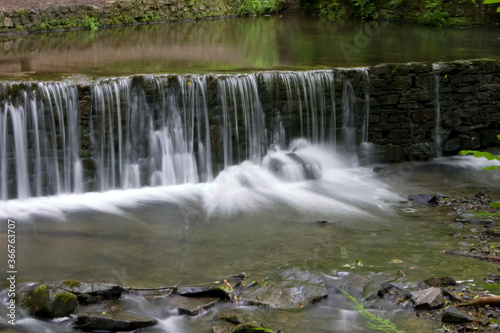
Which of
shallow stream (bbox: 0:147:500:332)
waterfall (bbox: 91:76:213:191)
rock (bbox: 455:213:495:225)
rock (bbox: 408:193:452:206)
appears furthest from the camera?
waterfall (bbox: 91:76:213:191)

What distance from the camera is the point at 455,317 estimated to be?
16.4 ft

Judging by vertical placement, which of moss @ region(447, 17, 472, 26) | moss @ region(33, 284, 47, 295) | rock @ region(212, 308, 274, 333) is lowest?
rock @ region(212, 308, 274, 333)

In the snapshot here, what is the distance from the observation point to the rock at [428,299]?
5398 mm

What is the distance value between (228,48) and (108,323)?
32.8ft

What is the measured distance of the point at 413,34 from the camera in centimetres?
1767

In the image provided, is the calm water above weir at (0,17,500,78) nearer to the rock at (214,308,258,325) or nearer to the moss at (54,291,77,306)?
the moss at (54,291,77,306)

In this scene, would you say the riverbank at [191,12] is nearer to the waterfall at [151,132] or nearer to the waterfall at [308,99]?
the waterfall at [151,132]

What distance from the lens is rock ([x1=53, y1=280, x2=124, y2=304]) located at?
5.80 m

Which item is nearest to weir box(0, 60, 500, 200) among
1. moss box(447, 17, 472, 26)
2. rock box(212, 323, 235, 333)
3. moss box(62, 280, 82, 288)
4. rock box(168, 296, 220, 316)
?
moss box(62, 280, 82, 288)

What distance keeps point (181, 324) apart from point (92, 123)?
4536 mm

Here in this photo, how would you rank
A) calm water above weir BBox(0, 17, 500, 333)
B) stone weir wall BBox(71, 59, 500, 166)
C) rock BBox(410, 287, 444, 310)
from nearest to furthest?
rock BBox(410, 287, 444, 310), calm water above weir BBox(0, 17, 500, 333), stone weir wall BBox(71, 59, 500, 166)

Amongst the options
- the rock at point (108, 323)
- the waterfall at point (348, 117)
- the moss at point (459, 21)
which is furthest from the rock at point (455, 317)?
the moss at point (459, 21)

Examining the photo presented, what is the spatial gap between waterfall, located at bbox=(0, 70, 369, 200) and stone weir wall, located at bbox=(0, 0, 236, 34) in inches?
335

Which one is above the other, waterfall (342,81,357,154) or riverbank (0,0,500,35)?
riverbank (0,0,500,35)
